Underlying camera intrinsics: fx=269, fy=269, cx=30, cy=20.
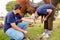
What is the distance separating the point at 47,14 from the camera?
345 inches

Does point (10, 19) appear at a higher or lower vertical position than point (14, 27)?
higher

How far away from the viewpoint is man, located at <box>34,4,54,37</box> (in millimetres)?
8500

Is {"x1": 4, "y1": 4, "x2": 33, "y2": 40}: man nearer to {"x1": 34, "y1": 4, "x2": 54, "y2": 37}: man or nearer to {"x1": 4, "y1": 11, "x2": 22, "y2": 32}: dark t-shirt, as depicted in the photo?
{"x1": 4, "y1": 11, "x2": 22, "y2": 32}: dark t-shirt

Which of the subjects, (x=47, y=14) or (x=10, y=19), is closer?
(x=10, y=19)

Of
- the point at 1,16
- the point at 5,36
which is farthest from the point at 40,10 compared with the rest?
the point at 1,16

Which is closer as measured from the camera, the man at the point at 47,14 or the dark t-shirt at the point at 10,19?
the dark t-shirt at the point at 10,19

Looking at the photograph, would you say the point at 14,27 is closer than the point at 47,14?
Yes

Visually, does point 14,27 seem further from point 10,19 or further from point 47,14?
point 47,14

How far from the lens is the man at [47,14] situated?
850 cm

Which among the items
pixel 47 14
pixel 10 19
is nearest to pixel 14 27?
pixel 10 19

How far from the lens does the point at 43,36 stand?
9.02 metres

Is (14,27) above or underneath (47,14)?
underneath

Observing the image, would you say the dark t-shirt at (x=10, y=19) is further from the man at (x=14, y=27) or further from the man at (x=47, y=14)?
the man at (x=47, y=14)

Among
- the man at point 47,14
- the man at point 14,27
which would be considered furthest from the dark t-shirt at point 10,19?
the man at point 47,14
